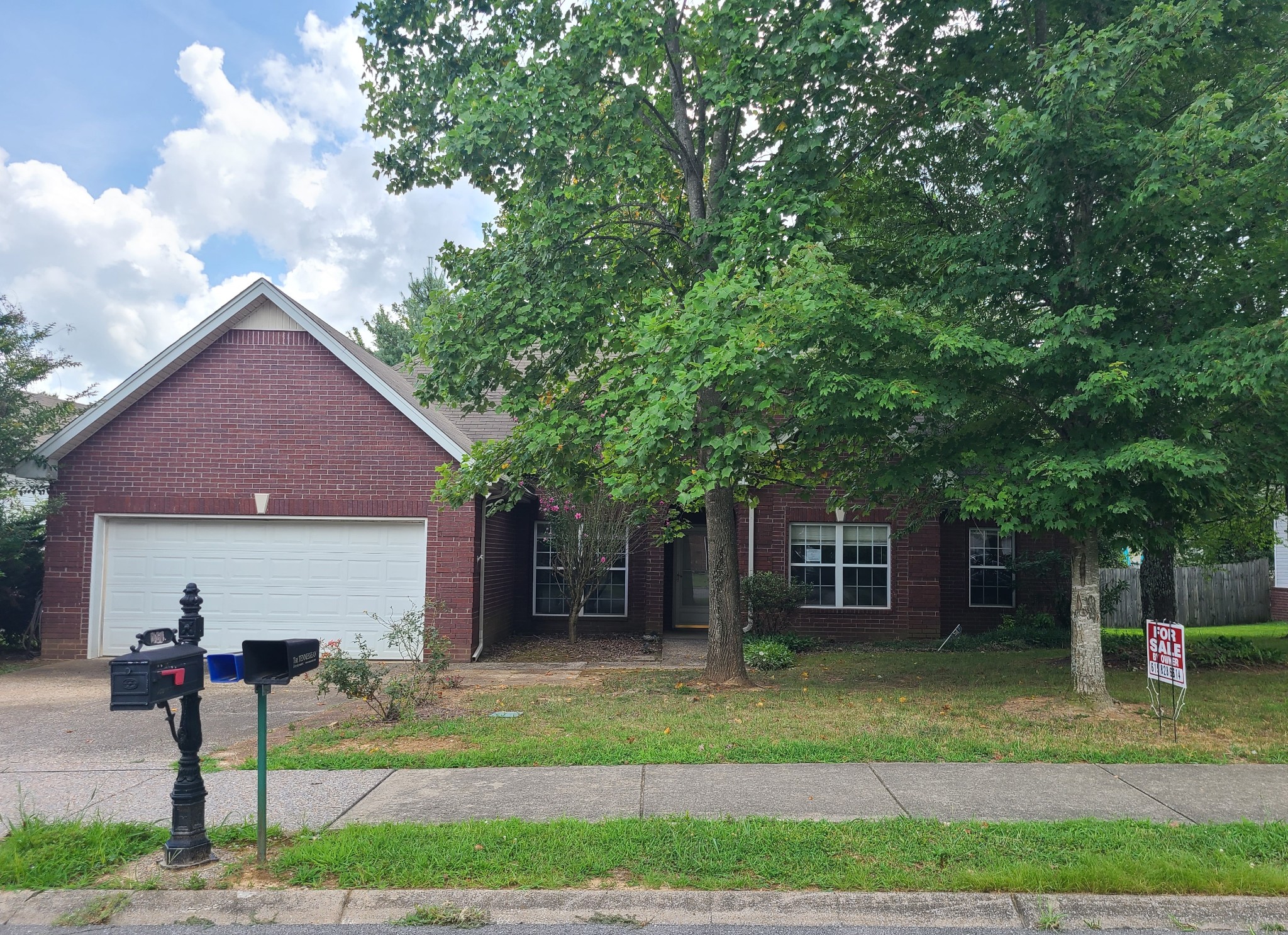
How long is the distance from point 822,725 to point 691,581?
9.67 m

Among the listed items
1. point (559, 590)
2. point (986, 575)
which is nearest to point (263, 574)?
point (559, 590)

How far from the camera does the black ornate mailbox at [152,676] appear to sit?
15.8 feet

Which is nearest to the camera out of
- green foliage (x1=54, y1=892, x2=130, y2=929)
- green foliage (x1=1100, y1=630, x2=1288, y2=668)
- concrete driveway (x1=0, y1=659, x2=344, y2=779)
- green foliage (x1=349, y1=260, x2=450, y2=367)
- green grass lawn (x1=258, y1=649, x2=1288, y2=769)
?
green foliage (x1=54, y1=892, x2=130, y2=929)

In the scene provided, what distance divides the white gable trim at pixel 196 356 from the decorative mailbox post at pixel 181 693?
821cm

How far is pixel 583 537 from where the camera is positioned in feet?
49.8

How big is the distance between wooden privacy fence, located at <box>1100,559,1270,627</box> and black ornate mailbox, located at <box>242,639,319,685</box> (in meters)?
17.5

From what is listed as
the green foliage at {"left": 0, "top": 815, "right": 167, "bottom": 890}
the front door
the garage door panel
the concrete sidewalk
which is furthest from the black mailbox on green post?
the front door

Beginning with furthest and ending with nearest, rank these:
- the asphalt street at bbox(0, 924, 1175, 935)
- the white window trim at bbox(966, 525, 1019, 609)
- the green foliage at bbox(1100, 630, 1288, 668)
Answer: the white window trim at bbox(966, 525, 1019, 609)
the green foliage at bbox(1100, 630, 1288, 668)
the asphalt street at bbox(0, 924, 1175, 935)

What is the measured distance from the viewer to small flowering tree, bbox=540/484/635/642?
1499 centimetres

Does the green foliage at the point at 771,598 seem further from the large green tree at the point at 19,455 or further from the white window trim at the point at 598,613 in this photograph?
the large green tree at the point at 19,455

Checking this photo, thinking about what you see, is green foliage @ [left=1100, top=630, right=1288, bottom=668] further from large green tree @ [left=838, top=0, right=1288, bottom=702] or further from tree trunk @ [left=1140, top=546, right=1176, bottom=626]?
large green tree @ [left=838, top=0, right=1288, bottom=702]

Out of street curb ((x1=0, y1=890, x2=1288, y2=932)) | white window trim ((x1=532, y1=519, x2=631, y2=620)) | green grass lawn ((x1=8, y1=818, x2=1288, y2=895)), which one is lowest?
street curb ((x1=0, y1=890, x2=1288, y2=932))

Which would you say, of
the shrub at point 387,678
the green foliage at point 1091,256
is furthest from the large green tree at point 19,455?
the green foliage at point 1091,256

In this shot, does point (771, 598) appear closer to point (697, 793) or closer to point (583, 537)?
point (583, 537)
